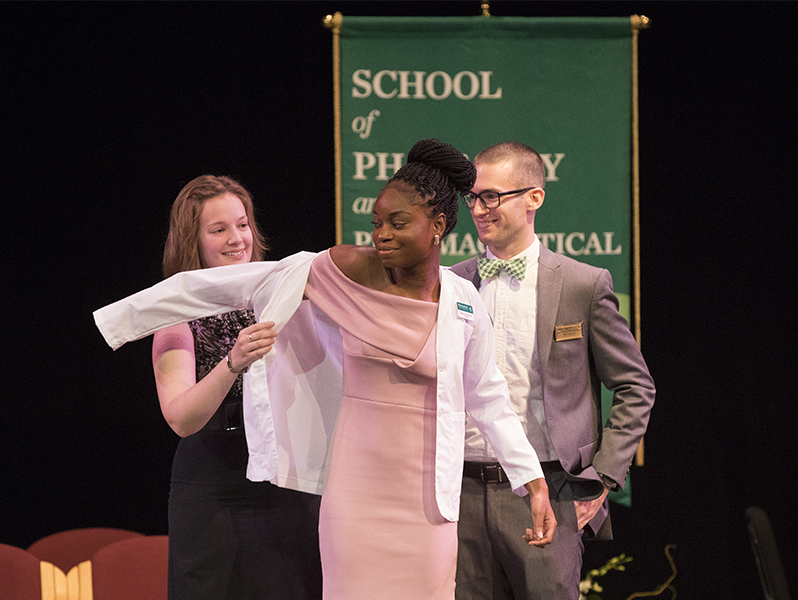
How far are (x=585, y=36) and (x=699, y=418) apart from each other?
2.00 m

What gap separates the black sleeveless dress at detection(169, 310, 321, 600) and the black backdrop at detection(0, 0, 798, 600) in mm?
1759

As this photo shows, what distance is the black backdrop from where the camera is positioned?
12.8 ft

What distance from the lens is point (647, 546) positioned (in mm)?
4082

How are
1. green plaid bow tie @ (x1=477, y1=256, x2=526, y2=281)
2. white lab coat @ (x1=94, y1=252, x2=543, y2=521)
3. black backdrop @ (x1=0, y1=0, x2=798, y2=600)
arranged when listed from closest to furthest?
1. white lab coat @ (x1=94, y1=252, x2=543, y2=521)
2. green plaid bow tie @ (x1=477, y1=256, x2=526, y2=281)
3. black backdrop @ (x1=0, y1=0, x2=798, y2=600)

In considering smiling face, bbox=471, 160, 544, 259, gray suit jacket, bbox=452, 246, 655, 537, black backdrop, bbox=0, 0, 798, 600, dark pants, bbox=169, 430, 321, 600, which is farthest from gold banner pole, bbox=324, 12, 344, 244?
dark pants, bbox=169, 430, 321, 600

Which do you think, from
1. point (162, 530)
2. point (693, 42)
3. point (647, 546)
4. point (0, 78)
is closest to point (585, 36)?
point (693, 42)

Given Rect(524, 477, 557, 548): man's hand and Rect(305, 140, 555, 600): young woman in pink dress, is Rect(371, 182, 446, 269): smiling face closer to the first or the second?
Rect(305, 140, 555, 600): young woman in pink dress

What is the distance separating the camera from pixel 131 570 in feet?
9.70

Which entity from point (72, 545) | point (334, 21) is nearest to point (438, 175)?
point (334, 21)

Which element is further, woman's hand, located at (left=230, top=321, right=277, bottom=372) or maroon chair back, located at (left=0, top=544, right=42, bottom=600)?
maroon chair back, located at (left=0, top=544, right=42, bottom=600)

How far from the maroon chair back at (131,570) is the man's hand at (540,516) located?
153cm

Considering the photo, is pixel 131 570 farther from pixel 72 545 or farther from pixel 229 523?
pixel 229 523

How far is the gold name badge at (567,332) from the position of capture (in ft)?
8.21

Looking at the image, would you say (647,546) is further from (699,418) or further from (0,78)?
(0,78)
